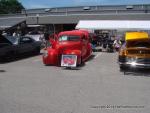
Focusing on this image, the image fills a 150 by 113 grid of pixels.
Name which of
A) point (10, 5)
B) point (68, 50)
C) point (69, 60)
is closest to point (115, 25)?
point (68, 50)

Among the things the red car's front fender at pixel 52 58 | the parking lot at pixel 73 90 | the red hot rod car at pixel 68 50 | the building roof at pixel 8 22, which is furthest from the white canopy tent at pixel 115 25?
the building roof at pixel 8 22

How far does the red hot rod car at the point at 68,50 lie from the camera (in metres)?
17.0

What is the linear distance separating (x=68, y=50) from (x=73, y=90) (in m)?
7.41

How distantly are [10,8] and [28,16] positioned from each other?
5874 centimetres

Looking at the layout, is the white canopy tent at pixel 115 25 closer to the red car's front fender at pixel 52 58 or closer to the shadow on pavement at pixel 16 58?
the shadow on pavement at pixel 16 58

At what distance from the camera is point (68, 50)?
61.4 ft

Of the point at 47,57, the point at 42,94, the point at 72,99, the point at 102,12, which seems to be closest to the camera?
the point at 72,99

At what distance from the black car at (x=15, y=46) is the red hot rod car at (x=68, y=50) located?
242cm

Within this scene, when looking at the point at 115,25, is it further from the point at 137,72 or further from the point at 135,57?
the point at 135,57

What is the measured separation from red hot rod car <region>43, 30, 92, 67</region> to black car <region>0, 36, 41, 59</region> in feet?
7.96

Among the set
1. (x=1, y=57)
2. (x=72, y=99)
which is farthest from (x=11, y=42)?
(x=72, y=99)

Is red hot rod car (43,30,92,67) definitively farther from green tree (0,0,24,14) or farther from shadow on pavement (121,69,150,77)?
green tree (0,0,24,14)

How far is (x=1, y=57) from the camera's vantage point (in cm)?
2009

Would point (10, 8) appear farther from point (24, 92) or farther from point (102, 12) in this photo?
point (24, 92)
